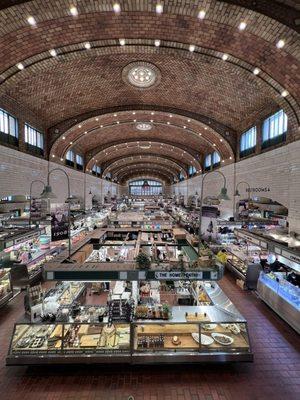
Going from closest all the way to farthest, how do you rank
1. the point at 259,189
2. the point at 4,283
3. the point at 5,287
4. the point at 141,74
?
the point at 5,287, the point at 4,283, the point at 141,74, the point at 259,189

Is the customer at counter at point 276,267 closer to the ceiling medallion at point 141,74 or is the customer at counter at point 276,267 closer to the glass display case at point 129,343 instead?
the glass display case at point 129,343

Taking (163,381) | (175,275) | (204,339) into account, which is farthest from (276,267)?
(163,381)

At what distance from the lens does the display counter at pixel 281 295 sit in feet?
21.3

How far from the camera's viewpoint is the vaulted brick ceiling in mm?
6934

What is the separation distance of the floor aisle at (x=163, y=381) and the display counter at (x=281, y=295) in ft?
3.76

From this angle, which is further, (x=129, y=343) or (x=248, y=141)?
(x=248, y=141)

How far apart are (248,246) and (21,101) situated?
1324 centimetres

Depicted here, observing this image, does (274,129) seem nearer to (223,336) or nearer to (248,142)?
(248,142)

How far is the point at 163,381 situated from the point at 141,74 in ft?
40.3

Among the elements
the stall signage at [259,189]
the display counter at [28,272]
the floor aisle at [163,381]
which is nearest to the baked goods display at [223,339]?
the floor aisle at [163,381]

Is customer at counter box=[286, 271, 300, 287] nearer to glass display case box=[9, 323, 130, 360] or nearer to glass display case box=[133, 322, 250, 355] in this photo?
glass display case box=[133, 322, 250, 355]

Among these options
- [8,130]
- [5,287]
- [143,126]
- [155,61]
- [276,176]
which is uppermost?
[155,61]

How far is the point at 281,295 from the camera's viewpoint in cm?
714

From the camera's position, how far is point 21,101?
492 inches
